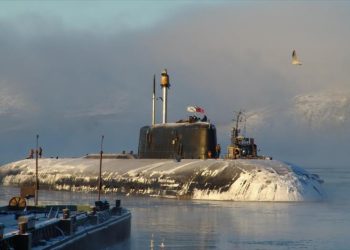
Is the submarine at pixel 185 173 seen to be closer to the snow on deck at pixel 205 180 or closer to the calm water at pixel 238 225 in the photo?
the snow on deck at pixel 205 180

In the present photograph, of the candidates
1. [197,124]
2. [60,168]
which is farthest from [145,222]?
[60,168]

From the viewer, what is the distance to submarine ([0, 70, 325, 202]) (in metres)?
35.4

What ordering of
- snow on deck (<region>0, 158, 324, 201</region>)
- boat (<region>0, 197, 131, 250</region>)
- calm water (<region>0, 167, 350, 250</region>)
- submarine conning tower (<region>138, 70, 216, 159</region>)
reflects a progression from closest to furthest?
boat (<region>0, 197, 131, 250</region>)
calm water (<region>0, 167, 350, 250</region>)
snow on deck (<region>0, 158, 324, 201</region>)
submarine conning tower (<region>138, 70, 216, 159</region>)

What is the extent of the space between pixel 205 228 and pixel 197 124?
18.2 meters

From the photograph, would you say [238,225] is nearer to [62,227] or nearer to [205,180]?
[62,227]

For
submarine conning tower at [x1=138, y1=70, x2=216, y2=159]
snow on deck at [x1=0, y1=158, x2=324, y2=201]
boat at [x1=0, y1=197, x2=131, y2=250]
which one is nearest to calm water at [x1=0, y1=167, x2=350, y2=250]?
boat at [x1=0, y1=197, x2=131, y2=250]

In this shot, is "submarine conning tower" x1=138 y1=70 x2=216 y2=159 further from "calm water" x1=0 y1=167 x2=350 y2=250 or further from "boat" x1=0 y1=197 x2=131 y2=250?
"boat" x1=0 y1=197 x2=131 y2=250

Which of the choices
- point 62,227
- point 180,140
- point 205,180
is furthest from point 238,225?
point 180,140

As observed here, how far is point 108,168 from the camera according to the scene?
150ft

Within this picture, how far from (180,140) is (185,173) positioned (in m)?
3.79

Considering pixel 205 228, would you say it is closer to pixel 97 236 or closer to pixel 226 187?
pixel 97 236

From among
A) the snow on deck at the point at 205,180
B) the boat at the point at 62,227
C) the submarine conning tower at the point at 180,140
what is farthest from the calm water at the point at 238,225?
the submarine conning tower at the point at 180,140

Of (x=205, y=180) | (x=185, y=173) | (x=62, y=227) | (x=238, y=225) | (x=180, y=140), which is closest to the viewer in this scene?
(x=62, y=227)

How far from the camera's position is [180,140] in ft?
137
